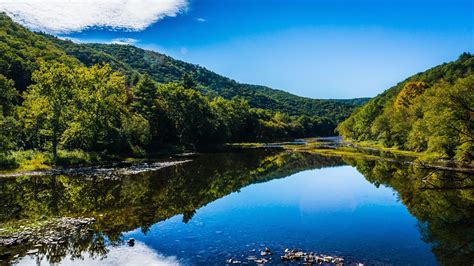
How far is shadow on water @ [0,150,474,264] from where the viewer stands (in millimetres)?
24234

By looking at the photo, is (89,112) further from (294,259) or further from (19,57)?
(294,259)

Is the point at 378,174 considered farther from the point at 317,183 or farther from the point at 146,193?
the point at 146,193

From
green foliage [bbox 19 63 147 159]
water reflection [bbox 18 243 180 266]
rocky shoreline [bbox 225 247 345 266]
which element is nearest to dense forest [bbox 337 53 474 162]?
rocky shoreline [bbox 225 247 345 266]

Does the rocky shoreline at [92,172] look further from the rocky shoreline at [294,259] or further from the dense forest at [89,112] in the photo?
the rocky shoreline at [294,259]

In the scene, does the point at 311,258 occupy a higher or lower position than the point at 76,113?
lower

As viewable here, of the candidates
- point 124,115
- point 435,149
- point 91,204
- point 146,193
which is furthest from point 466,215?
point 124,115

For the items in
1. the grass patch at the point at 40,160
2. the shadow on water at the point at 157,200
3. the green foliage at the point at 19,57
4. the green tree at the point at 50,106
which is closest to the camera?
the shadow on water at the point at 157,200

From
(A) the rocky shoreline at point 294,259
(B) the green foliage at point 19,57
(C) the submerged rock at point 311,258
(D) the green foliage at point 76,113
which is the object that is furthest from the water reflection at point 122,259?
(B) the green foliage at point 19,57

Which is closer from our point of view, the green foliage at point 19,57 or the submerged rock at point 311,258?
the submerged rock at point 311,258

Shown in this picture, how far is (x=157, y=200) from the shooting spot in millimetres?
38188

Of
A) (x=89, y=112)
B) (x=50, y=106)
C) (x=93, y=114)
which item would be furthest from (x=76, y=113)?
(x=50, y=106)

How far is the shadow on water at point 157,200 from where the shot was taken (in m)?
24.2

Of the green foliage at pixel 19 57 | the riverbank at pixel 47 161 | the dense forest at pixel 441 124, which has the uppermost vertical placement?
the green foliage at pixel 19 57

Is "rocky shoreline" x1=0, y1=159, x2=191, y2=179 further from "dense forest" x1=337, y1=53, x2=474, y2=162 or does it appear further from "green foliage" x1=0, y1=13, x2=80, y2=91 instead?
"green foliage" x1=0, y1=13, x2=80, y2=91
